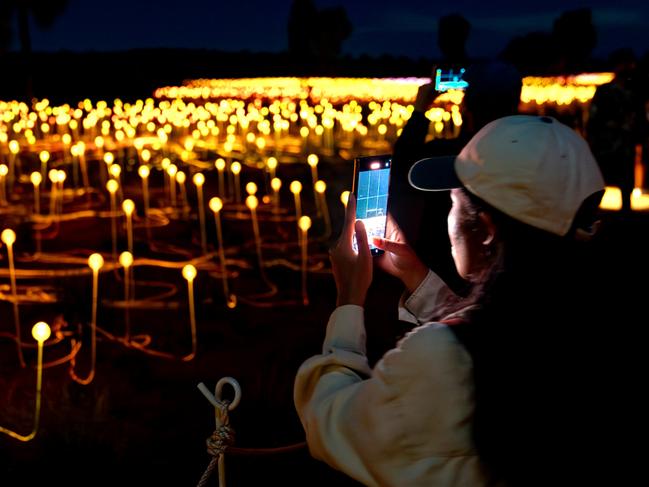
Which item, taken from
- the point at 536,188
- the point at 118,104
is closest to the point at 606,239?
the point at 536,188

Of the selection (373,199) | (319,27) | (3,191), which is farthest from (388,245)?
(319,27)

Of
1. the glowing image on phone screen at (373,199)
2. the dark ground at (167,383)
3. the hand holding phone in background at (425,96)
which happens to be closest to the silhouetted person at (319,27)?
the dark ground at (167,383)

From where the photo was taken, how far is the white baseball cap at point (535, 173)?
127cm

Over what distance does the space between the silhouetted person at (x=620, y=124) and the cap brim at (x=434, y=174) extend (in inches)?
204

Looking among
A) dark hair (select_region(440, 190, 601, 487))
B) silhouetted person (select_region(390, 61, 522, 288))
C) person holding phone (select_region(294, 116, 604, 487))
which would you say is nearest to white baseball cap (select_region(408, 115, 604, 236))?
person holding phone (select_region(294, 116, 604, 487))

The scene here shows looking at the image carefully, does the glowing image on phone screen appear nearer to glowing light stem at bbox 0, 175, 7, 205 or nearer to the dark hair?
the dark hair

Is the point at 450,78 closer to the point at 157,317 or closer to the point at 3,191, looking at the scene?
the point at 157,317

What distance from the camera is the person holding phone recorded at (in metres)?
1.16

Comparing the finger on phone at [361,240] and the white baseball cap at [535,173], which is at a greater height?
the white baseball cap at [535,173]

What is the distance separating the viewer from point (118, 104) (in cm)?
1586

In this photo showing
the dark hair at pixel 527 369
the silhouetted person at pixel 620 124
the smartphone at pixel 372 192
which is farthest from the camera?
the silhouetted person at pixel 620 124

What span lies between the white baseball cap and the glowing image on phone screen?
535 millimetres

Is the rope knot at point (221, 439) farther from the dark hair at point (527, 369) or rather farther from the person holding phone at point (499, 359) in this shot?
the dark hair at point (527, 369)

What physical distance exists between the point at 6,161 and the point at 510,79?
9480mm
